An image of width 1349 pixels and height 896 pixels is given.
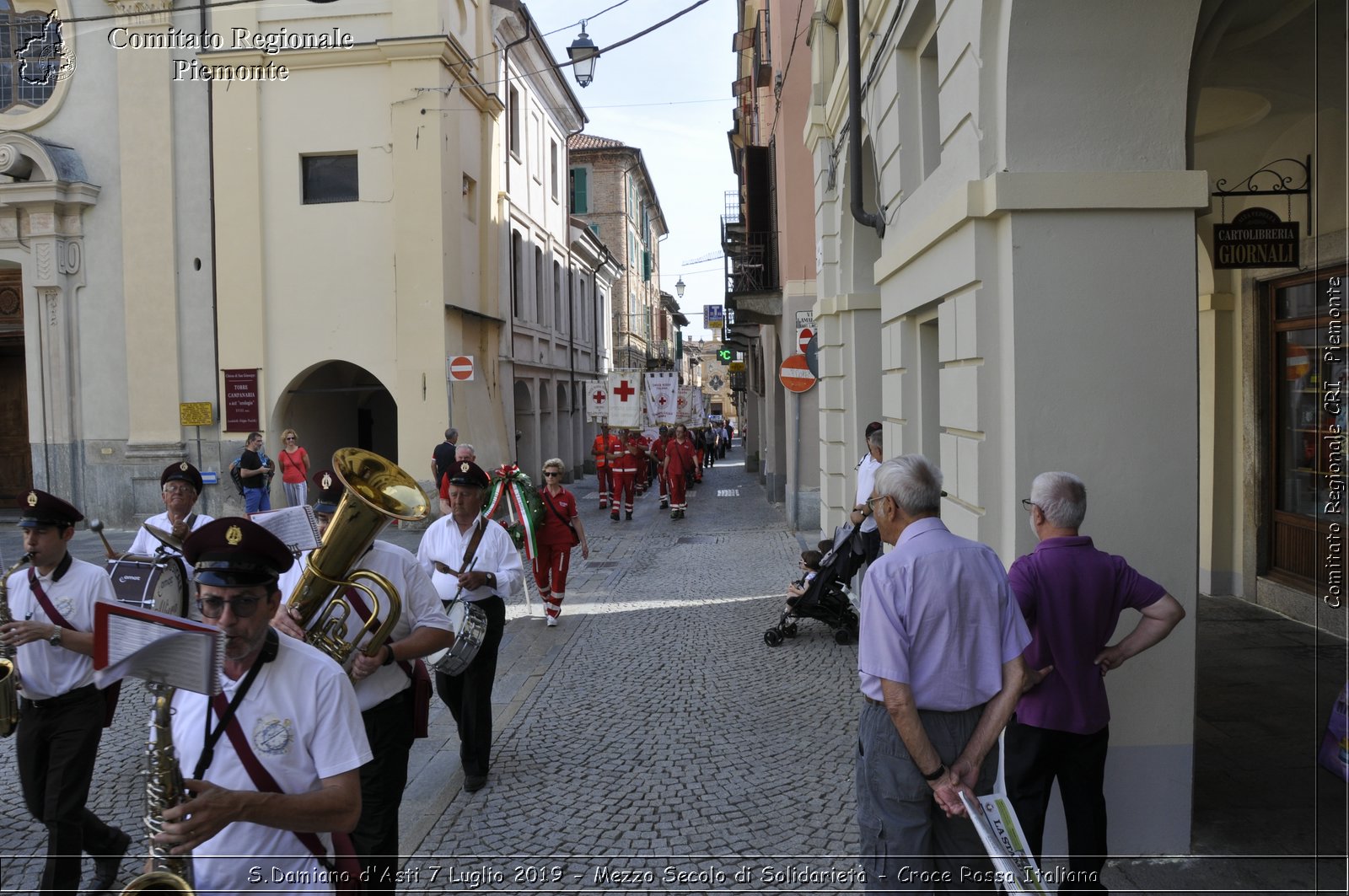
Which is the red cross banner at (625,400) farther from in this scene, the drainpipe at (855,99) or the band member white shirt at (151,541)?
the band member white shirt at (151,541)

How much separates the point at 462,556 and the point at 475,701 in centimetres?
87

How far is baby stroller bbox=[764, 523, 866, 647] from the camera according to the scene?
9.03 meters

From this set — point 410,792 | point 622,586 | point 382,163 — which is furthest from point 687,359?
point 410,792

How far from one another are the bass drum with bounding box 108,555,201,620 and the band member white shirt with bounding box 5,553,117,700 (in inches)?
4.4

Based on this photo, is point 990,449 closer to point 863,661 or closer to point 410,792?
point 863,661

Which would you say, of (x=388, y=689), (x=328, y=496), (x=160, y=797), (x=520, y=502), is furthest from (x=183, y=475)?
(x=520, y=502)

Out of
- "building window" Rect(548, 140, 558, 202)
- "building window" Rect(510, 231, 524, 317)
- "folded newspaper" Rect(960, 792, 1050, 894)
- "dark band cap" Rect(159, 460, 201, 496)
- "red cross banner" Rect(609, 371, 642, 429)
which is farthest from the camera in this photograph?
"building window" Rect(548, 140, 558, 202)

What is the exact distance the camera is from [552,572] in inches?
412

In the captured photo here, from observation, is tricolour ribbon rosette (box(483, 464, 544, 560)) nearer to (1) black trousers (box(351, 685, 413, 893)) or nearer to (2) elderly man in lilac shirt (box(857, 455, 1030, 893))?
(1) black trousers (box(351, 685, 413, 893))

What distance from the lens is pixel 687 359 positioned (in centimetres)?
9856

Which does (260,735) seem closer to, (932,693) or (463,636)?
(932,693)

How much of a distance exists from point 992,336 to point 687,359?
308 ft

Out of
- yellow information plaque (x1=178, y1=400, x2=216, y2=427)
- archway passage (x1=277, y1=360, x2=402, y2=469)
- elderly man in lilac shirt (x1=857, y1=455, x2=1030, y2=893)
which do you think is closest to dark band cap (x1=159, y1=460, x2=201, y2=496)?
elderly man in lilac shirt (x1=857, y1=455, x2=1030, y2=893)

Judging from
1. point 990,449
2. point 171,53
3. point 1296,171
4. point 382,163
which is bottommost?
point 990,449
